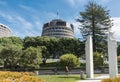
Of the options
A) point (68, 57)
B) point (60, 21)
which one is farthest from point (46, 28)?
point (68, 57)

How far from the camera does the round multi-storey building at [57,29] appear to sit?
434 ft

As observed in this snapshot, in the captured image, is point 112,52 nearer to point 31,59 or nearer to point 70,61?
point 70,61

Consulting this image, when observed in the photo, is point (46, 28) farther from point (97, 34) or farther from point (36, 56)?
point (36, 56)

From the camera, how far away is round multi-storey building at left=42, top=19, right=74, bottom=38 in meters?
132

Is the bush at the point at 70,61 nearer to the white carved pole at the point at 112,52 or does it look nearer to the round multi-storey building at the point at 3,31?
the white carved pole at the point at 112,52

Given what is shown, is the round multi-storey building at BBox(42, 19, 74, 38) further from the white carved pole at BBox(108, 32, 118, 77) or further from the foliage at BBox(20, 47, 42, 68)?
the white carved pole at BBox(108, 32, 118, 77)

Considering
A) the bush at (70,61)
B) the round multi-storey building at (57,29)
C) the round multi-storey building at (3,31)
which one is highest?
the round multi-storey building at (3,31)

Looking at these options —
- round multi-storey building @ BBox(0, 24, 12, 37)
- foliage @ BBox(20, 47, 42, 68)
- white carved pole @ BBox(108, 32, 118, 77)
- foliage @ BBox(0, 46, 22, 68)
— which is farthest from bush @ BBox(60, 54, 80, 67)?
round multi-storey building @ BBox(0, 24, 12, 37)

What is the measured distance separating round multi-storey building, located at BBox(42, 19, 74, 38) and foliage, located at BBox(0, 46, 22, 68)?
250 ft

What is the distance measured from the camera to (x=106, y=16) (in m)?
61.2

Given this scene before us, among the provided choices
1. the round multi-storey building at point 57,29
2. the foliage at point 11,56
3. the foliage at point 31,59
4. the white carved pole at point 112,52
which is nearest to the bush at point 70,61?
the foliage at point 31,59

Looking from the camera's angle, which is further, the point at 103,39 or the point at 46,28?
the point at 46,28

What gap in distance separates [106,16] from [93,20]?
304 centimetres

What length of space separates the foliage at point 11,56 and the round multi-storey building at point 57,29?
76.1m
